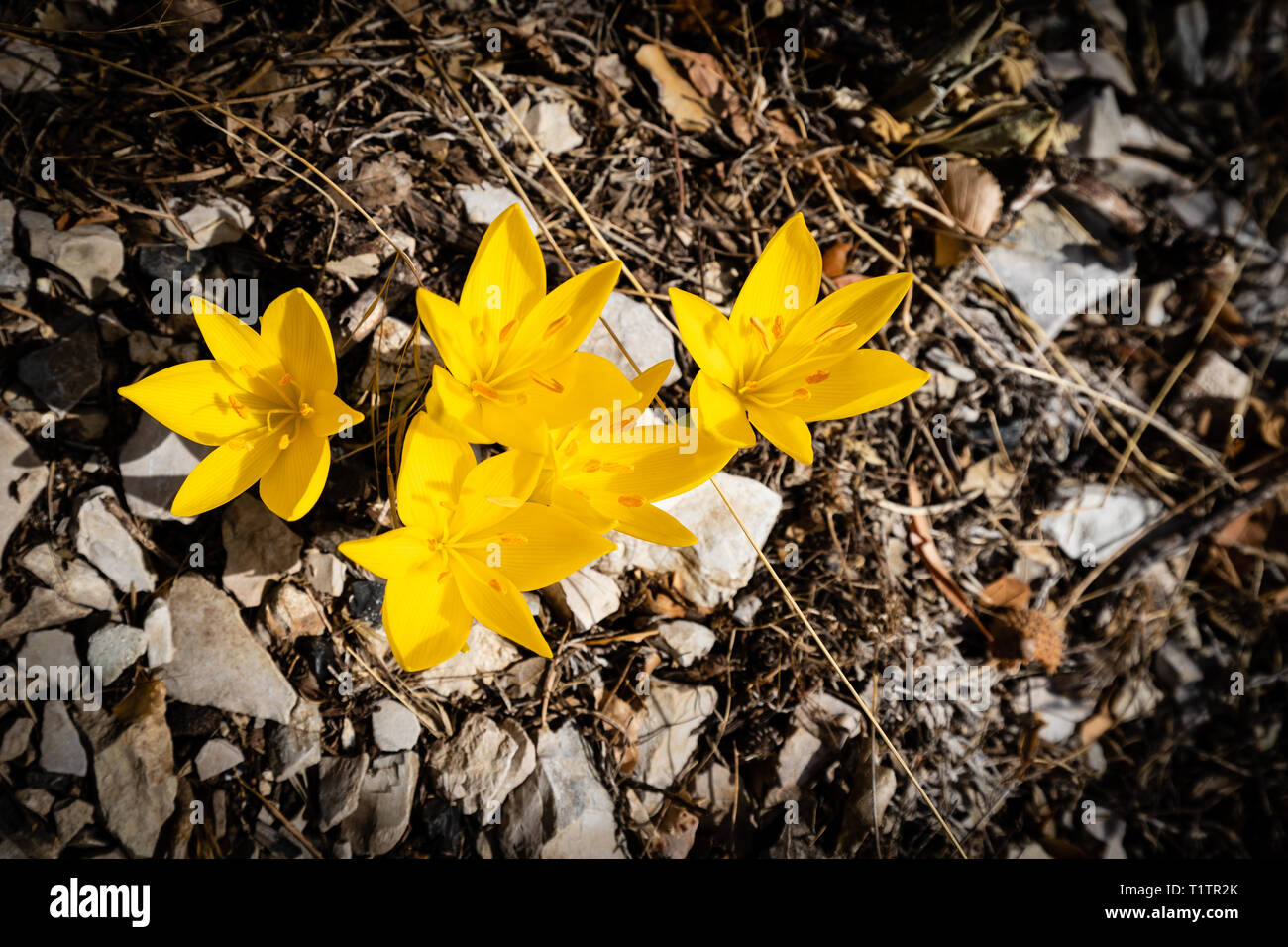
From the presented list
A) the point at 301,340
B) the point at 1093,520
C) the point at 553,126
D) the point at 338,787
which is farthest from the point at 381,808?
the point at 1093,520

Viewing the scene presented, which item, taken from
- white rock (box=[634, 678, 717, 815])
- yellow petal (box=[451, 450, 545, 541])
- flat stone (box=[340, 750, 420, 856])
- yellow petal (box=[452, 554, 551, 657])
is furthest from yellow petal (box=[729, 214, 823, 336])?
flat stone (box=[340, 750, 420, 856])

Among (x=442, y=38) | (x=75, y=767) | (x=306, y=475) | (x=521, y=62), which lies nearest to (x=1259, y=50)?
(x=521, y=62)

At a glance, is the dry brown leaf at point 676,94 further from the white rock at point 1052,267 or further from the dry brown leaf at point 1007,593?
the dry brown leaf at point 1007,593

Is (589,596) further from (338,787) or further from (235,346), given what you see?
(235,346)

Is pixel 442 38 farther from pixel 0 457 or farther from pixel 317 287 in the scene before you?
pixel 0 457

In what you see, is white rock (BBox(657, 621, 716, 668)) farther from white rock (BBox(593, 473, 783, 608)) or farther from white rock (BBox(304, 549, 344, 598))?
white rock (BBox(304, 549, 344, 598))

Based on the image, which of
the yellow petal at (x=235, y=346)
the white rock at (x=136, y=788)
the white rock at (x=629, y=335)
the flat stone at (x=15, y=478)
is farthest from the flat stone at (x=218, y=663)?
the white rock at (x=629, y=335)
